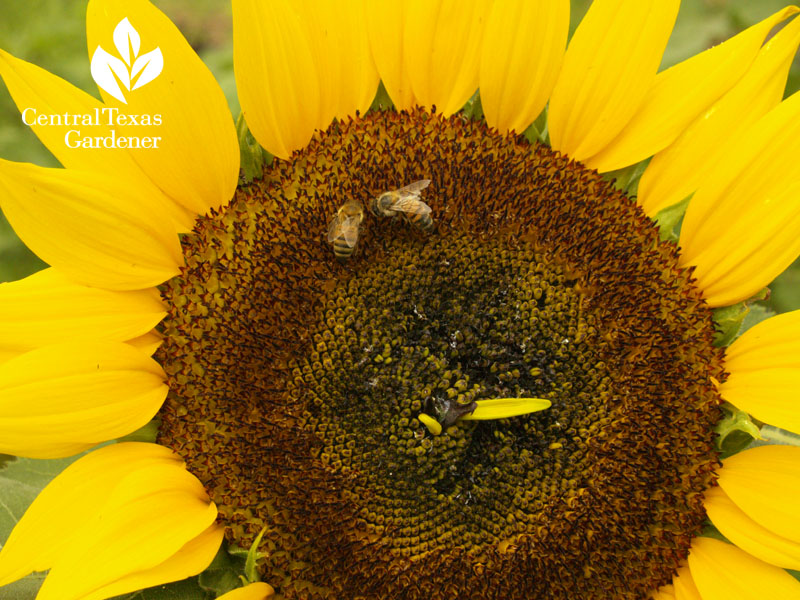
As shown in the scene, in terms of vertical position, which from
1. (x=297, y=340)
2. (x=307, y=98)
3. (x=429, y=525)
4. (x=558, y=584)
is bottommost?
(x=558, y=584)

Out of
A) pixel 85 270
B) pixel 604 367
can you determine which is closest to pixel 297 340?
pixel 85 270

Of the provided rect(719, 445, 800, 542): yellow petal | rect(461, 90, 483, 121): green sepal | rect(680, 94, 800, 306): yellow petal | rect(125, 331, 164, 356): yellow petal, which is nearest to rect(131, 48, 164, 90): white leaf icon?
rect(125, 331, 164, 356): yellow petal

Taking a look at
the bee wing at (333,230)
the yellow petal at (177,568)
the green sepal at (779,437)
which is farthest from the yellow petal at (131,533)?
the green sepal at (779,437)

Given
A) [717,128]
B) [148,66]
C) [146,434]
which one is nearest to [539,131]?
[717,128]

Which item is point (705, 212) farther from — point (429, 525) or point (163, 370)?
point (163, 370)

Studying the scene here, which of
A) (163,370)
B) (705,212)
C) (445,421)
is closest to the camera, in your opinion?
(445,421)

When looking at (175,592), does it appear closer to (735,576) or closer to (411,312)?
(411,312)

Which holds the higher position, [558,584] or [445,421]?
[445,421]
